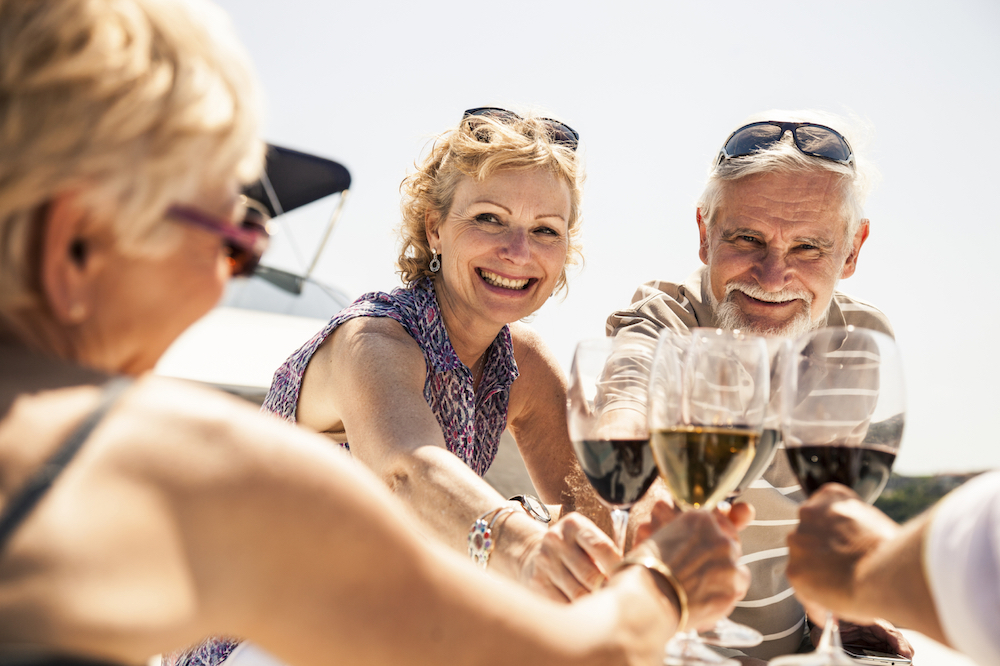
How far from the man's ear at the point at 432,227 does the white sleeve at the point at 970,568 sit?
6.88ft

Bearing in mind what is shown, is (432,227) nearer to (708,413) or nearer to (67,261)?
(708,413)

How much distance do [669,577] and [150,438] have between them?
0.73 meters

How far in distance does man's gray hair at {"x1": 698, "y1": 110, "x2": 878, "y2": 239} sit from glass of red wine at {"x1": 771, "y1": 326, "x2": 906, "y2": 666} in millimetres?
1767

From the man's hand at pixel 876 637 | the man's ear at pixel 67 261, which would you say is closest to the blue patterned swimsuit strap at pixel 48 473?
the man's ear at pixel 67 261

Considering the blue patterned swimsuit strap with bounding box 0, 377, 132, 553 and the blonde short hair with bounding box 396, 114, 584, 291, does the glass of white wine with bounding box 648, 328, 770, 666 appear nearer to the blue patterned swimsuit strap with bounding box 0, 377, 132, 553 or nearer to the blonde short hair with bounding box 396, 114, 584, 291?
the blue patterned swimsuit strap with bounding box 0, 377, 132, 553

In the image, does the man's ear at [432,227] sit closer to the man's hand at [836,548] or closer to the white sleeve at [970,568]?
the man's hand at [836,548]

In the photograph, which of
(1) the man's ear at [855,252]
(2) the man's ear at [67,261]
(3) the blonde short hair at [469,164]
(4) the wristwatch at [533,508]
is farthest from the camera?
(1) the man's ear at [855,252]

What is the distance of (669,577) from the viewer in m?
1.16

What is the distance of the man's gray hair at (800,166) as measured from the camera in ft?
9.53

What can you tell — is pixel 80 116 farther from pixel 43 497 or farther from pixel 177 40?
pixel 43 497

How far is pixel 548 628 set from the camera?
37.3 inches

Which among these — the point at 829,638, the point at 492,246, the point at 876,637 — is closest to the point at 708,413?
the point at 829,638

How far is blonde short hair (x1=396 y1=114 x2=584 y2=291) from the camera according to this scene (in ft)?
8.75

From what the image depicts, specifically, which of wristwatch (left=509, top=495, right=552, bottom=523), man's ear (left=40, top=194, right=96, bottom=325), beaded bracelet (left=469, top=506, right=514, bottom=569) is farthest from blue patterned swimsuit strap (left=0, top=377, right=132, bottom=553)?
wristwatch (left=509, top=495, right=552, bottom=523)
